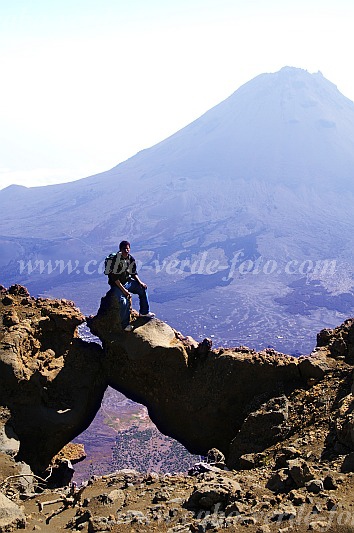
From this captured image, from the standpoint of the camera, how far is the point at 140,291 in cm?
842

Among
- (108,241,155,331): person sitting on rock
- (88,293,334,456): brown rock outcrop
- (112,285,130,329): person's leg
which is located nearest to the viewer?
(88,293,334,456): brown rock outcrop

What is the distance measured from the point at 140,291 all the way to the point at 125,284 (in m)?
0.27

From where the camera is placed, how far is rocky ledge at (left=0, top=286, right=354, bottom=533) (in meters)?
4.67

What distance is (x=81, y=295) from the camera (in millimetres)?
103375

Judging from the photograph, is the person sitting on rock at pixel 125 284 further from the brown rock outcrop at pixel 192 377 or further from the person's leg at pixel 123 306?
the brown rock outcrop at pixel 192 377

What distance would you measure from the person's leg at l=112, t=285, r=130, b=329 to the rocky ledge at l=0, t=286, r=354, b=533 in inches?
4.8

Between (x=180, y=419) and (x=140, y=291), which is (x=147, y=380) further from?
(x=140, y=291)

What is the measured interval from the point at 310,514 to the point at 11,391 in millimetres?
4765

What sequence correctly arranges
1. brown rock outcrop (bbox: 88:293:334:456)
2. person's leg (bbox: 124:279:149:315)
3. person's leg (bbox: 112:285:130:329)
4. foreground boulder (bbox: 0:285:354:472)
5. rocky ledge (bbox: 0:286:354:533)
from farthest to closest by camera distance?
person's leg (bbox: 124:279:149:315)
person's leg (bbox: 112:285:130:329)
brown rock outcrop (bbox: 88:293:334:456)
foreground boulder (bbox: 0:285:354:472)
rocky ledge (bbox: 0:286:354:533)

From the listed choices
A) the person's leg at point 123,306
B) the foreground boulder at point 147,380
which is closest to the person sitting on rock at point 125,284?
the person's leg at point 123,306

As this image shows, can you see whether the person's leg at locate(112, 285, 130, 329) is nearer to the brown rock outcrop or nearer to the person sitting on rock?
the person sitting on rock

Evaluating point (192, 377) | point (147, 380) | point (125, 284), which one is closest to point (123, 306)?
point (125, 284)

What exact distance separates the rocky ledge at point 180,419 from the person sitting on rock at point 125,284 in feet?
0.56

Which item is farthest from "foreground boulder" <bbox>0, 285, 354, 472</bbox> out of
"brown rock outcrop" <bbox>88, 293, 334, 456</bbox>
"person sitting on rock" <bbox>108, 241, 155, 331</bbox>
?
"person sitting on rock" <bbox>108, 241, 155, 331</bbox>
